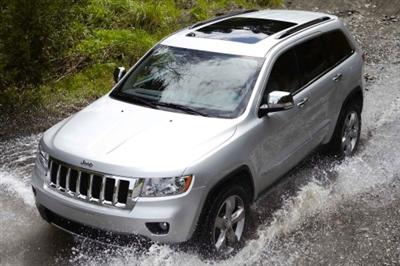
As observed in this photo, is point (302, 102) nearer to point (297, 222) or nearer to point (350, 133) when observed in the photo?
point (297, 222)

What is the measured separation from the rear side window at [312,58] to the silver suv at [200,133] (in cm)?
1

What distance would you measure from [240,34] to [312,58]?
866mm

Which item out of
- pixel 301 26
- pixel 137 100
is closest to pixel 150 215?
pixel 137 100

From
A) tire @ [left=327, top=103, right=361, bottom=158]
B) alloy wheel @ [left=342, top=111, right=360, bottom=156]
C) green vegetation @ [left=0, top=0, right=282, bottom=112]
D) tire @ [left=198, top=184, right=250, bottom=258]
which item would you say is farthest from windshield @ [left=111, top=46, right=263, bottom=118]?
green vegetation @ [left=0, top=0, right=282, bottom=112]

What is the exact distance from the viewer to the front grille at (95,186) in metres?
4.70

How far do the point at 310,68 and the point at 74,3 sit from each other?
12.9 feet

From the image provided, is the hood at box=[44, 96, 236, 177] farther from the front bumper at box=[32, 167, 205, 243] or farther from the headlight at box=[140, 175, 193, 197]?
the front bumper at box=[32, 167, 205, 243]

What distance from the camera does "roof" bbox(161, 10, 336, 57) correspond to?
19.8ft

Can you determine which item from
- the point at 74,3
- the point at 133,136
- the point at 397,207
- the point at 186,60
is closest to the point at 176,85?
the point at 186,60

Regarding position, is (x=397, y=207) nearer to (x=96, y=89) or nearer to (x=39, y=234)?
(x=39, y=234)

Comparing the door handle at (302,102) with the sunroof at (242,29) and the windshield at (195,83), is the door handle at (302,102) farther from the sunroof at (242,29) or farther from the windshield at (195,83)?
the sunroof at (242,29)

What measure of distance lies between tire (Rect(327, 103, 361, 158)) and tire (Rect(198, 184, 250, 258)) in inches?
88.0

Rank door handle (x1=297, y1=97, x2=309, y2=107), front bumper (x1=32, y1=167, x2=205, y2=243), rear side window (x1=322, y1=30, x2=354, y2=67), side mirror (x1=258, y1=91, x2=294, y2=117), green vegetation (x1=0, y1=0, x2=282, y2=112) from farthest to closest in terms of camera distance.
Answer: green vegetation (x1=0, y1=0, x2=282, y2=112), rear side window (x1=322, y1=30, x2=354, y2=67), door handle (x1=297, y1=97, x2=309, y2=107), side mirror (x1=258, y1=91, x2=294, y2=117), front bumper (x1=32, y1=167, x2=205, y2=243)

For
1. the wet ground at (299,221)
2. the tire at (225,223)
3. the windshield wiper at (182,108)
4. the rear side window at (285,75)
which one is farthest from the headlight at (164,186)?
the rear side window at (285,75)
